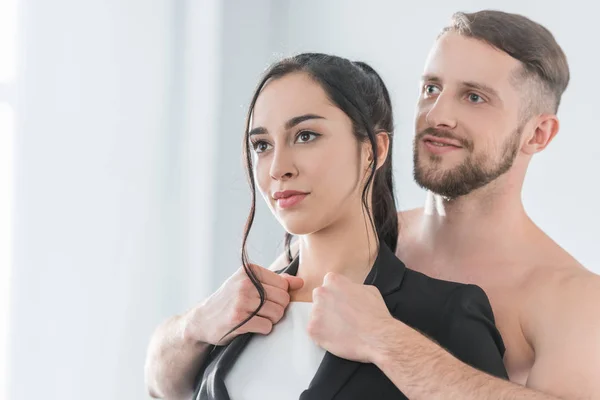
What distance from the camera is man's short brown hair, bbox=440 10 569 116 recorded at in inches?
87.5

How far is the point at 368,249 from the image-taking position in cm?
185

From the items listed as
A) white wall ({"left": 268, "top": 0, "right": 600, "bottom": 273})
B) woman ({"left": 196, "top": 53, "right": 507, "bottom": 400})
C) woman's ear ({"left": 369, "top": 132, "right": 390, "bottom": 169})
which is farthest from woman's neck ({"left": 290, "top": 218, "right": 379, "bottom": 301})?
white wall ({"left": 268, "top": 0, "right": 600, "bottom": 273})

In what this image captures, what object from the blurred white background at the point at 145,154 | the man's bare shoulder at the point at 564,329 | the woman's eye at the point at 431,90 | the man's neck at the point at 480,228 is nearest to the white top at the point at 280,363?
the man's bare shoulder at the point at 564,329

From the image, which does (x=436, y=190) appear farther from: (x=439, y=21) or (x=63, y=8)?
(x=63, y=8)

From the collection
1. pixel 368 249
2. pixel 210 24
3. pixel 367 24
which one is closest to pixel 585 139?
pixel 367 24

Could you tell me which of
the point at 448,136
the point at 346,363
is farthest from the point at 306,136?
the point at 448,136

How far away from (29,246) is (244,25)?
132 centimetres

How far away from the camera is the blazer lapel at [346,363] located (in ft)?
5.47

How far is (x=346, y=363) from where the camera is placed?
1.71 metres

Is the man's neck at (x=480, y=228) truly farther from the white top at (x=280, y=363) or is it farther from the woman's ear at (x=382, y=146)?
the white top at (x=280, y=363)

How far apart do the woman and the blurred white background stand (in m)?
0.99

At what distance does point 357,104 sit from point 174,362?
0.72 meters

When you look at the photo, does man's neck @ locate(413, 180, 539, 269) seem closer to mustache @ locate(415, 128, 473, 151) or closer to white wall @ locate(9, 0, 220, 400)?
mustache @ locate(415, 128, 473, 151)

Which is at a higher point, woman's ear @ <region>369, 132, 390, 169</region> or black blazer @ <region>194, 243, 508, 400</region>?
woman's ear @ <region>369, 132, 390, 169</region>
